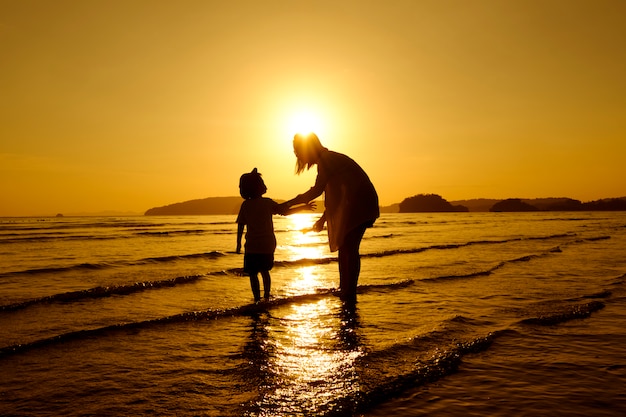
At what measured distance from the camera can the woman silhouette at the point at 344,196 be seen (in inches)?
274

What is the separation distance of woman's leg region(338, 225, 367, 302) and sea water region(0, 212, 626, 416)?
0.36 m

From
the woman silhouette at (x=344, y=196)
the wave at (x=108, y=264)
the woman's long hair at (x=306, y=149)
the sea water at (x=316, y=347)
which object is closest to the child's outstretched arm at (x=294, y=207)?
the woman silhouette at (x=344, y=196)

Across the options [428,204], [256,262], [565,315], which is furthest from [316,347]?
[428,204]

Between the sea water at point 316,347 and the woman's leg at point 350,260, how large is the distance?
1.17 ft

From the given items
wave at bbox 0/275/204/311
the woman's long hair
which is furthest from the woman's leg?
wave at bbox 0/275/204/311

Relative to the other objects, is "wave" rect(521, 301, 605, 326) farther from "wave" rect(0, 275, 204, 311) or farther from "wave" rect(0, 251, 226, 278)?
"wave" rect(0, 251, 226, 278)

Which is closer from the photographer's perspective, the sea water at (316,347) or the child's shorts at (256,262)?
the sea water at (316,347)

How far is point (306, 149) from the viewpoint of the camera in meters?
7.08

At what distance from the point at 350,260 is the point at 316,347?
2.03 metres

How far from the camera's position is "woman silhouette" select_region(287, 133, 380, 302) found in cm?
697

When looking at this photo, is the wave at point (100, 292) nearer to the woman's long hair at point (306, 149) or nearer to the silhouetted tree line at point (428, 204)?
the woman's long hair at point (306, 149)

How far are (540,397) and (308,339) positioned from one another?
107 inches

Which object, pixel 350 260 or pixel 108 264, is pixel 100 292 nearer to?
pixel 108 264

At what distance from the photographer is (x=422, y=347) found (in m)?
5.16
